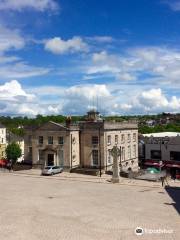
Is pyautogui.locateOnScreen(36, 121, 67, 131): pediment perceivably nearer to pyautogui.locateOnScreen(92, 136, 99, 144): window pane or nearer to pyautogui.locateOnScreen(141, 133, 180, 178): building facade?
pyautogui.locateOnScreen(92, 136, 99, 144): window pane

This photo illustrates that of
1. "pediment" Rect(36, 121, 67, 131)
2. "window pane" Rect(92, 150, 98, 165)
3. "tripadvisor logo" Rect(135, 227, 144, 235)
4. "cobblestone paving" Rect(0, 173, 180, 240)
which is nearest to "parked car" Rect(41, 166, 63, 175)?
"window pane" Rect(92, 150, 98, 165)

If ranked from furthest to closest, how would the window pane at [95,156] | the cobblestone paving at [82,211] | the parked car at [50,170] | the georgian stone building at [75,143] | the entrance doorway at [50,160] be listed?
the entrance doorway at [50,160], the window pane at [95,156], the georgian stone building at [75,143], the parked car at [50,170], the cobblestone paving at [82,211]

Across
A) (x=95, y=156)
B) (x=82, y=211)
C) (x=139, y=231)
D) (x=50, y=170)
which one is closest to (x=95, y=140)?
(x=95, y=156)

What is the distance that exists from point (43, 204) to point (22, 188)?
30.7 feet

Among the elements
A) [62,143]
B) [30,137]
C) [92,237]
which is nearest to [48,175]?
[62,143]

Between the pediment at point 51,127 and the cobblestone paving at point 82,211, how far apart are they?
1189 centimetres

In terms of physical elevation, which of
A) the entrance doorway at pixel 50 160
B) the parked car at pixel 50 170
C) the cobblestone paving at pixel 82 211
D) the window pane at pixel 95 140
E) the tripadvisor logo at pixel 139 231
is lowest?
the tripadvisor logo at pixel 139 231

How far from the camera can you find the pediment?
56231 mm

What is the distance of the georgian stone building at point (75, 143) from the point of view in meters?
55.8

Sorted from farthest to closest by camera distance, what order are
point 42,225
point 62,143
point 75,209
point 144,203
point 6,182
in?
point 62,143
point 6,182
point 144,203
point 75,209
point 42,225

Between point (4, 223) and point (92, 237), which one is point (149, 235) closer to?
point (92, 237)

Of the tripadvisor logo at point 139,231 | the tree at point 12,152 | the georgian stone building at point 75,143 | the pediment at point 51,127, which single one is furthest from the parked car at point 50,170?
the tripadvisor logo at point 139,231

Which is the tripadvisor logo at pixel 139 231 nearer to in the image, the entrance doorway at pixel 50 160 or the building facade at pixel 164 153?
the entrance doorway at pixel 50 160

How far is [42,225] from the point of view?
25.7m
